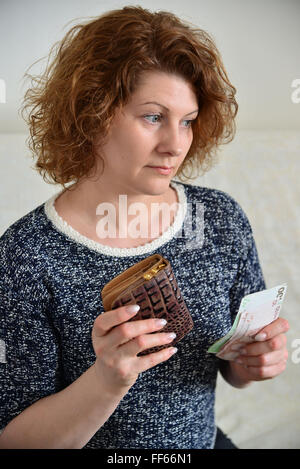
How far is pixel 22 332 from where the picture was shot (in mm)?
927

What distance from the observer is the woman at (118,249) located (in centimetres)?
86

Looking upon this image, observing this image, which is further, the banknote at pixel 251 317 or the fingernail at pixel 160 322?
the banknote at pixel 251 317

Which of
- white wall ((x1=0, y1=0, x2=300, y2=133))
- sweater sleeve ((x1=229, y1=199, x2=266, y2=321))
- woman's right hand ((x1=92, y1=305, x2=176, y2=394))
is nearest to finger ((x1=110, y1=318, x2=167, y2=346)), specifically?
woman's right hand ((x1=92, y1=305, x2=176, y2=394))

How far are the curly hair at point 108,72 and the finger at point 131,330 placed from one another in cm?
36

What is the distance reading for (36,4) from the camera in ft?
4.44

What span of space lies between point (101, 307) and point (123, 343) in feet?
0.75

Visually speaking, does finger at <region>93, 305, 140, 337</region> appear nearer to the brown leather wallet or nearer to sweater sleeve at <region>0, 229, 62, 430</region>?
the brown leather wallet

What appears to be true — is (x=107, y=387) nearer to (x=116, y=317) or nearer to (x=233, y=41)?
(x=116, y=317)

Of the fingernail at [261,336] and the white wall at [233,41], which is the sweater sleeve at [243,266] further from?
the white wall at [233,41]

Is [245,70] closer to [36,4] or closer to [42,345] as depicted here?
[36,4]

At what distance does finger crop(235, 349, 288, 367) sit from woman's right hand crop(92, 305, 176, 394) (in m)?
0.27

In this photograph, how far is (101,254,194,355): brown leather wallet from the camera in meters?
0.74

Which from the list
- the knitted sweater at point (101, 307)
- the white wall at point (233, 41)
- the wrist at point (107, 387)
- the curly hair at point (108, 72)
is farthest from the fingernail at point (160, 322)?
the white wall at point (233, 41)

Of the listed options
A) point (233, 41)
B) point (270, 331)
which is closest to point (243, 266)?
point (270, 331)
